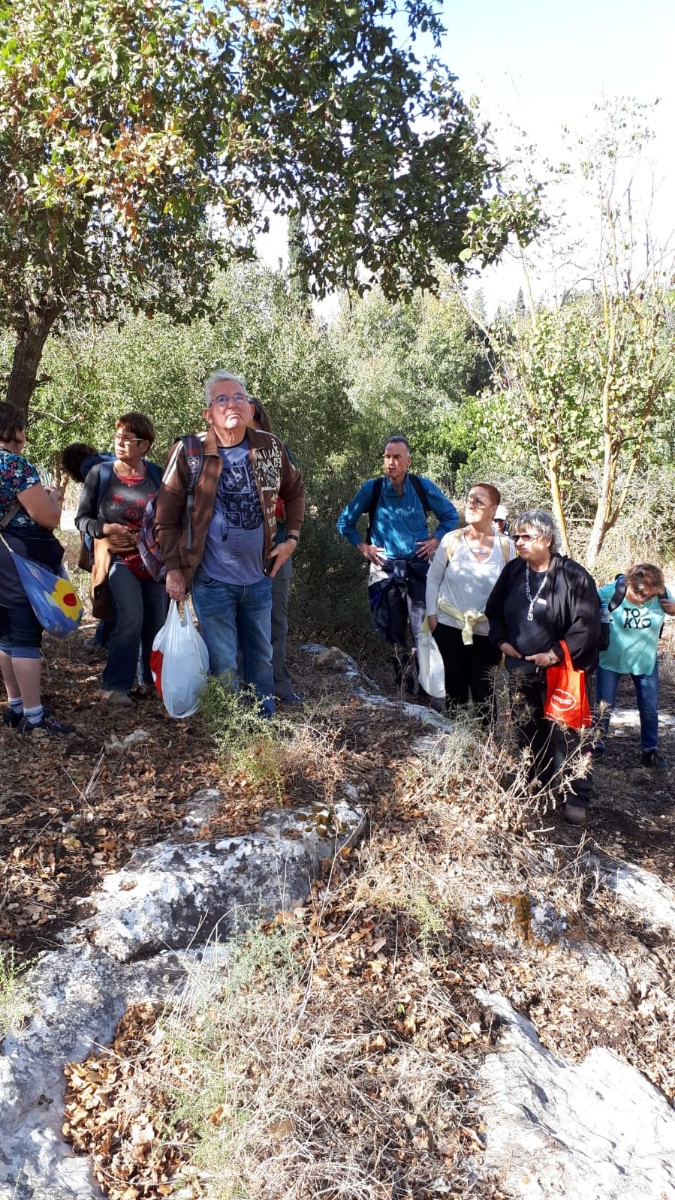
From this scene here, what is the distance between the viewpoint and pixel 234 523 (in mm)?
3984

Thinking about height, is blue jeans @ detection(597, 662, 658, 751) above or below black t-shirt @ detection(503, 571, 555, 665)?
below

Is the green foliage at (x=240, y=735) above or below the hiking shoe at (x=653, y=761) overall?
above

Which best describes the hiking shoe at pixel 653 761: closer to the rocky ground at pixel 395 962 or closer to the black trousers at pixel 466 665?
the rocky ground at pixel 395 962

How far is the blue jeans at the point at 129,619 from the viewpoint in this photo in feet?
15.3

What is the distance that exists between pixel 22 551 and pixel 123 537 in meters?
0.59

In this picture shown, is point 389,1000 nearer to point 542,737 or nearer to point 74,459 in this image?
point 542,737

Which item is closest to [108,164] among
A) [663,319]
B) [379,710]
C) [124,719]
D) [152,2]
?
[152,2]

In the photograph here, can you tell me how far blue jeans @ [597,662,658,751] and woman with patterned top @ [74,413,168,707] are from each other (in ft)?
10.7

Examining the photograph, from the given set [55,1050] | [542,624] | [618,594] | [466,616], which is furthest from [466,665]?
[55,1050]

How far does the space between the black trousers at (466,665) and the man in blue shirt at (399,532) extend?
1.51 ft

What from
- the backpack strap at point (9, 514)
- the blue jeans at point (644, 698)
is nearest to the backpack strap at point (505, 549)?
the blue jeans at point (644, 698)

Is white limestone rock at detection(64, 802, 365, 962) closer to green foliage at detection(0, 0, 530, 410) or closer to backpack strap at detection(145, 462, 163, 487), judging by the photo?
backpack strap at detection(145, 462, 163, 487)

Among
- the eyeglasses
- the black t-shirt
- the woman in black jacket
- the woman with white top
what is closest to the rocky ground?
the woman in black jacket

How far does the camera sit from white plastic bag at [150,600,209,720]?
4000mm
